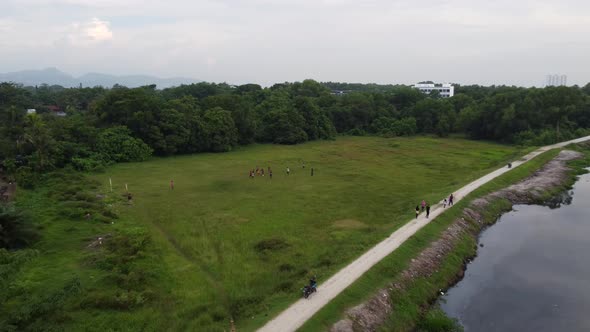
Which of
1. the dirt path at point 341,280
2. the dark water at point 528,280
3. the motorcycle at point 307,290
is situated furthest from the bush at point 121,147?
the dark water at point 528,280

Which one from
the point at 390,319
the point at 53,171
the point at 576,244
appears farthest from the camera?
the point at 53,171

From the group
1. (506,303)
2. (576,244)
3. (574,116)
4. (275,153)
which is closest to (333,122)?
(275,153)

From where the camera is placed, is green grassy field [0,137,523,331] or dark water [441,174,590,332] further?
dark water [441,174,590,332]

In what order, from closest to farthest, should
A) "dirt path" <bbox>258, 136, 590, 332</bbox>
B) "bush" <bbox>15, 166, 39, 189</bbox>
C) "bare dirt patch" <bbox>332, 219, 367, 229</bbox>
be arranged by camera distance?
"dirt path" <bbox>258, 136, 590, 332</bbox> < "bare dirt patch" <bbox>332, 219, 367, 229</bbox> < "bush" <bbox>15, 166, 39, 189</bbox>

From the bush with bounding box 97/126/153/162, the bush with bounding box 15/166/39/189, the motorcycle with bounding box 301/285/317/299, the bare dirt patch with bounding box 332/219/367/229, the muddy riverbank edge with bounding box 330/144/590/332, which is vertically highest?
the bush with bounding box 97/126/153/162

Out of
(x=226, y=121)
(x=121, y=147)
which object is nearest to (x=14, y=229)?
(x=121, y=147)

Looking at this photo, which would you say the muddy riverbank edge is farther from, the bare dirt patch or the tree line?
the tree line

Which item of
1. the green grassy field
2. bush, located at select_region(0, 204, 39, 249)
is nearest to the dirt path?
the green grassy field

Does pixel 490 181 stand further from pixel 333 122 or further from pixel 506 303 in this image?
pixel 333 122
